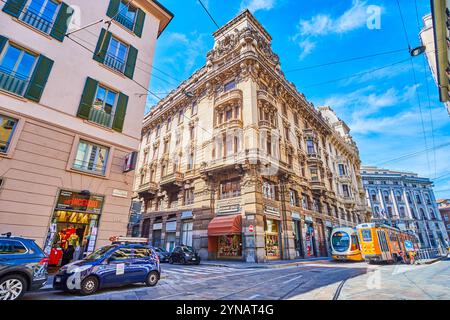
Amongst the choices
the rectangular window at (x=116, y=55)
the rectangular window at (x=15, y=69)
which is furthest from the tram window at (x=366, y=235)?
the rectangular window at (x=15, y=69)

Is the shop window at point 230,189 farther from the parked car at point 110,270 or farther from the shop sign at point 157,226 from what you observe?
the parked car at point 110,270

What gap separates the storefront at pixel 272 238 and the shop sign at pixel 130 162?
1277 centimetres

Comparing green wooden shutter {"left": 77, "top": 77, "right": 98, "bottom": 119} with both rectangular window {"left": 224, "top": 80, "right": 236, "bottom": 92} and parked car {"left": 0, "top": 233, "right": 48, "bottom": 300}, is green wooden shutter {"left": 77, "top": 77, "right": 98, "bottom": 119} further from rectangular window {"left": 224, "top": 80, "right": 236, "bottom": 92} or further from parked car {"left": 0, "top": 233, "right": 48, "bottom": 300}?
rectangular window {"left": 224, "top": 80, "right": 236, "bottom": 92}

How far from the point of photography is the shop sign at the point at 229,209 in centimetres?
1931

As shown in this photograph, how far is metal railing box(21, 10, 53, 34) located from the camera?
410 inches

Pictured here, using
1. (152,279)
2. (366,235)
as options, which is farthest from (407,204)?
(152,279)

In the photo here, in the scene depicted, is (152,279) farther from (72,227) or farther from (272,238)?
(272,238)

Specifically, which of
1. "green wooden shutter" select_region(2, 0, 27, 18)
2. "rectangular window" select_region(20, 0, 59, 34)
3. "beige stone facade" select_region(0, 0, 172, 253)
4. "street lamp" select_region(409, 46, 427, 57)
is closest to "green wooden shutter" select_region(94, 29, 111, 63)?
"beige stone facade" select_region(0, 0, 172, 253)

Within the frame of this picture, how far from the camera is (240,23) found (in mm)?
27781

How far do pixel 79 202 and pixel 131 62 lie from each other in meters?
8.77

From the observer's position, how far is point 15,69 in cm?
967

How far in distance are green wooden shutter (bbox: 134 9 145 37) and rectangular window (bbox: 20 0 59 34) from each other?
13.9 feet
